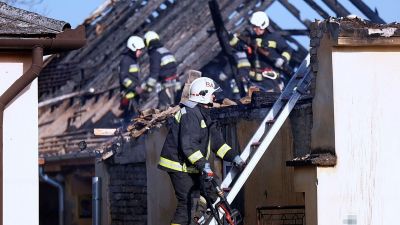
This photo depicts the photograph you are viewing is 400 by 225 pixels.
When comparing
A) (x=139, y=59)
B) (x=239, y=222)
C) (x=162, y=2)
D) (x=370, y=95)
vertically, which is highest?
(x=162, y=2)

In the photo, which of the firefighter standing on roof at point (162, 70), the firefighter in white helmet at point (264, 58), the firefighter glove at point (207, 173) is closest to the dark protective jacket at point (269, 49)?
the firefighter in white helmet at point (264, 58)

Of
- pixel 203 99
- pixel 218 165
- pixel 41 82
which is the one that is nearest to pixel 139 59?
pixel 41 82

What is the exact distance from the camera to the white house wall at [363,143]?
998 centimetres

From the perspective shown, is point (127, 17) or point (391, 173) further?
point (127, 17)

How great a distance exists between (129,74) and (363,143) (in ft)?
42.8

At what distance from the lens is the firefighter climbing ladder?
36.0ft

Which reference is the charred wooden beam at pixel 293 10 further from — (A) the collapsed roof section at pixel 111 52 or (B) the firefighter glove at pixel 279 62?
(B) the firefighter glove at pixel 279 62

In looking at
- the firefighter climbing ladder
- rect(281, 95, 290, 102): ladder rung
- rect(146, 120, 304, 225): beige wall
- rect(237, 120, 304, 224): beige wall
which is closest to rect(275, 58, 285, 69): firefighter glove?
rect(146, 120, 304, 225): beige wall

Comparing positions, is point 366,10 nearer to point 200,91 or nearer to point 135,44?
point 135,44

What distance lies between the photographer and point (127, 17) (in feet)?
90.0

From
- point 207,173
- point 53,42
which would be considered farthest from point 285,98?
point 53,42

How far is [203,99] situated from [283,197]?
5.25 feet

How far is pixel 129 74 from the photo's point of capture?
22.8m

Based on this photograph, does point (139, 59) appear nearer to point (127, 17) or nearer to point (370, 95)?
point (127, 17)
